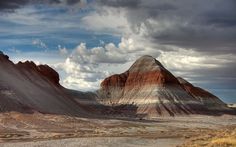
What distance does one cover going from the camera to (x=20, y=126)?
9188cm

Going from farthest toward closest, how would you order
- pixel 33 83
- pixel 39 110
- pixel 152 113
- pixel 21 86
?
pixel 152 113 → pixel 33 83 → pixel 21 86 → pixel 39 110

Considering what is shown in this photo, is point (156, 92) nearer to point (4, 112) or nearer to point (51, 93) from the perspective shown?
point (51, 93)

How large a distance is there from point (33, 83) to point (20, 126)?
130 ft

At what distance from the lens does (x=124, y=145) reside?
55.7 m

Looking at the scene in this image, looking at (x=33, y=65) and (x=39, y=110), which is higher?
(x=33, y=65)

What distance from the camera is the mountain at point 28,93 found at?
109731 millimetres

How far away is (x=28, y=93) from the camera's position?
11988 cm

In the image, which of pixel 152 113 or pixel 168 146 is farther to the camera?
pixel 152 113

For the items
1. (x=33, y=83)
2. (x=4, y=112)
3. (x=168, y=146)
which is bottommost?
(x=168, y=146)

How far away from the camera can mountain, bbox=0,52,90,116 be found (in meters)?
110

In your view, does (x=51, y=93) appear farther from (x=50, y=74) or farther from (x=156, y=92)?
(x=156, y=92)

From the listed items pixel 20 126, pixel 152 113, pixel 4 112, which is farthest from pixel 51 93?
pixel 152 113

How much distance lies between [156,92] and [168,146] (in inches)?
5770

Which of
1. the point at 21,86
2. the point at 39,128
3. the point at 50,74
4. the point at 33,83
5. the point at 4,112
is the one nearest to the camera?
the point at 39,128
